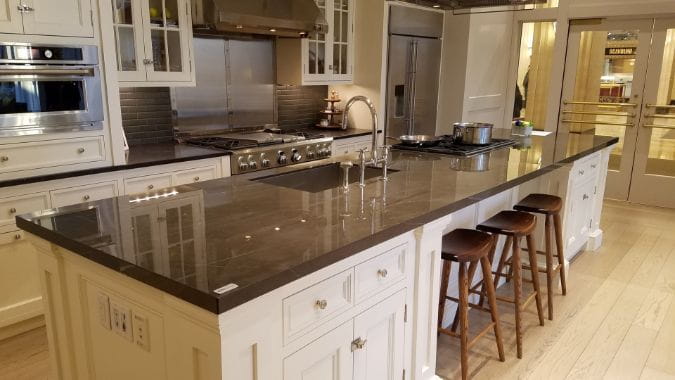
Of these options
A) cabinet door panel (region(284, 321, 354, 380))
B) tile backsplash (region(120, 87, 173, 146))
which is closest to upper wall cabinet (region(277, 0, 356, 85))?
tile backsplash (region(120, 87, 173, 146))

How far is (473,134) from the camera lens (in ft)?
11.5

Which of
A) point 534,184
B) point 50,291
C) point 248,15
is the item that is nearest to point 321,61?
point 248,15

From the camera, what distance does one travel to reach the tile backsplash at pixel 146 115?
3805 millimetres

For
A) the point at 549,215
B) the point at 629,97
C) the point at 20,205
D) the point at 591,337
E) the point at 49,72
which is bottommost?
the point at 591,337

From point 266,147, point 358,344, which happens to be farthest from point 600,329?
point 266,147

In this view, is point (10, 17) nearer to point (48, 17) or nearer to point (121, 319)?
point (48, 17)

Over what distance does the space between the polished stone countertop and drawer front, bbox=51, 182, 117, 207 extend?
1078 millimetres

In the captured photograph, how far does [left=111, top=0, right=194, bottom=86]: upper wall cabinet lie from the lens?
3.38 m

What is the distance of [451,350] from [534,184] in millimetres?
1600

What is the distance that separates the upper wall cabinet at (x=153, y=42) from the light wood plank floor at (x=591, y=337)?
174 cm

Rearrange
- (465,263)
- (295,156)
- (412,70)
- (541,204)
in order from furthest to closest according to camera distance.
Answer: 1. (412,70)
2. (295,156)
3. (541,204)
4. (465,263)

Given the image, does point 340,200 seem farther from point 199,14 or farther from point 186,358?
point 199,14

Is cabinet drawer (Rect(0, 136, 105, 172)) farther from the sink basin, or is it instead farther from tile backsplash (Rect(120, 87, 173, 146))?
the sink basin

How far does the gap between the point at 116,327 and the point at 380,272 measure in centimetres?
87
